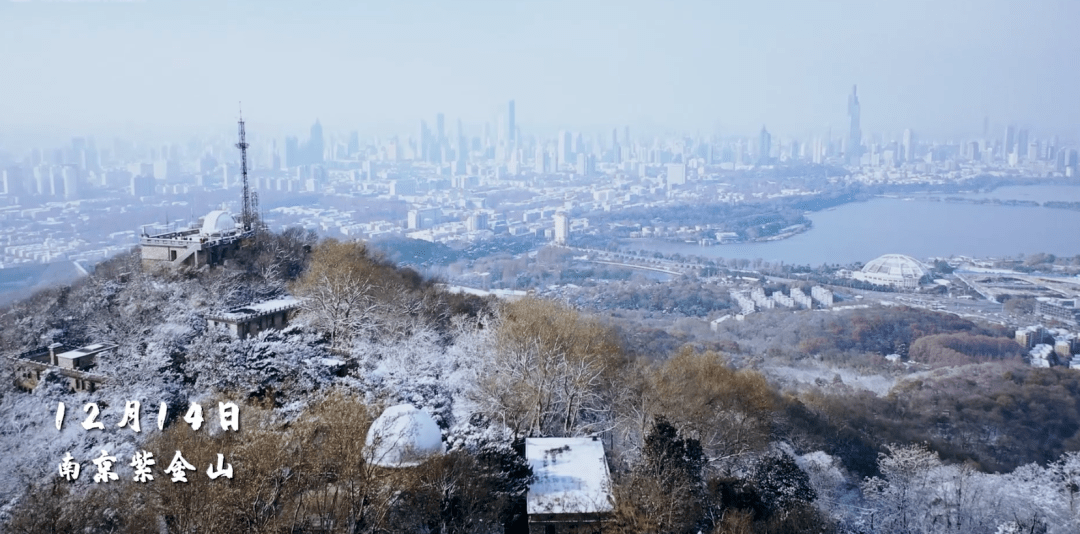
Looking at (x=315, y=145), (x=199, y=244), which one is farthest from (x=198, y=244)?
(x=315, y=145)

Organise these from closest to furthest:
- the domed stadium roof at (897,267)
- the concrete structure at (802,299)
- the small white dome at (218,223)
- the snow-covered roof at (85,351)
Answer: the snow-covered roof at (85,351)
the small white dome at (218,223)
the concrete structure at (802,299)
the domed stadium roof at (897,267)

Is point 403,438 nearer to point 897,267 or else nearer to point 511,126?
point 897,267

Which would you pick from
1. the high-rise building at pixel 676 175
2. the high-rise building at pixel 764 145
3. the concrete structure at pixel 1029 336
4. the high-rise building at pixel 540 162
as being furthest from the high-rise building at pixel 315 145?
the concrete structure at pixel 1029 336

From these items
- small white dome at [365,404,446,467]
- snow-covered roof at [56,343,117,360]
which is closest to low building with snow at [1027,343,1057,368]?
small white dome at [365,404,446,467]

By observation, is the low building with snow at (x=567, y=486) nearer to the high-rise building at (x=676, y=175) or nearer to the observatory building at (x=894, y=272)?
the observatory building at (x=894, y=272)

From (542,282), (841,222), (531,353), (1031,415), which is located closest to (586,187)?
(841,222)

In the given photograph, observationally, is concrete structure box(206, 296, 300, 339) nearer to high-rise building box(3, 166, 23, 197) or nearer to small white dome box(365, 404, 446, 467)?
small white dome box(365, 404, 446, 467)

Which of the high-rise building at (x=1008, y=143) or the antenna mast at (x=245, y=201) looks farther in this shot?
the high-rise building at (x=1008, y=143)
